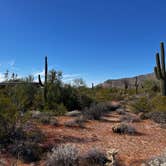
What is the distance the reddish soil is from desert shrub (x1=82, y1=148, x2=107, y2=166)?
0.52 metres

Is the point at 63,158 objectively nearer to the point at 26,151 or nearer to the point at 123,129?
the point at 26,151

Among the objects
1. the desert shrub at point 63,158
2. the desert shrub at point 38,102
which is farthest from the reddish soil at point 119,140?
the desert shrub at point 38,102

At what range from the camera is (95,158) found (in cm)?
589

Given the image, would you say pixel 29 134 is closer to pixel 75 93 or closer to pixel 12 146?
pixel 12 146

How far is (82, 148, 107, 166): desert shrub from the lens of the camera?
19.0 ft

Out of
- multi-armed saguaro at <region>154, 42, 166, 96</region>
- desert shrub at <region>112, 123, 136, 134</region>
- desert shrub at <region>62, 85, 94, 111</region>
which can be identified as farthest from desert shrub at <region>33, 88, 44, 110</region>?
multi-armed saguaro at <region>154, 42, 166, 96</region>

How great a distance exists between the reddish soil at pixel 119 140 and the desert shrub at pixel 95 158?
1.70ft

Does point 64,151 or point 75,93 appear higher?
point 75,93

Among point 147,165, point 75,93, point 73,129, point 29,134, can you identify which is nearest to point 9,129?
point 29,134

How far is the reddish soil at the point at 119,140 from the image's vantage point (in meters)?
6.68

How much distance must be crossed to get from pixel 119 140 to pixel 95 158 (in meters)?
2.59

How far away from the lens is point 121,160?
20.3 feet

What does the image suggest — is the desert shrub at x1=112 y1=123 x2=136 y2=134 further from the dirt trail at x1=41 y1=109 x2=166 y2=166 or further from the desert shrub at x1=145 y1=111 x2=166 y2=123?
the desert shrub at x1=145 y1=111 x2=166 y2=123

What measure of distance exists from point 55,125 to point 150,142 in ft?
14.1
